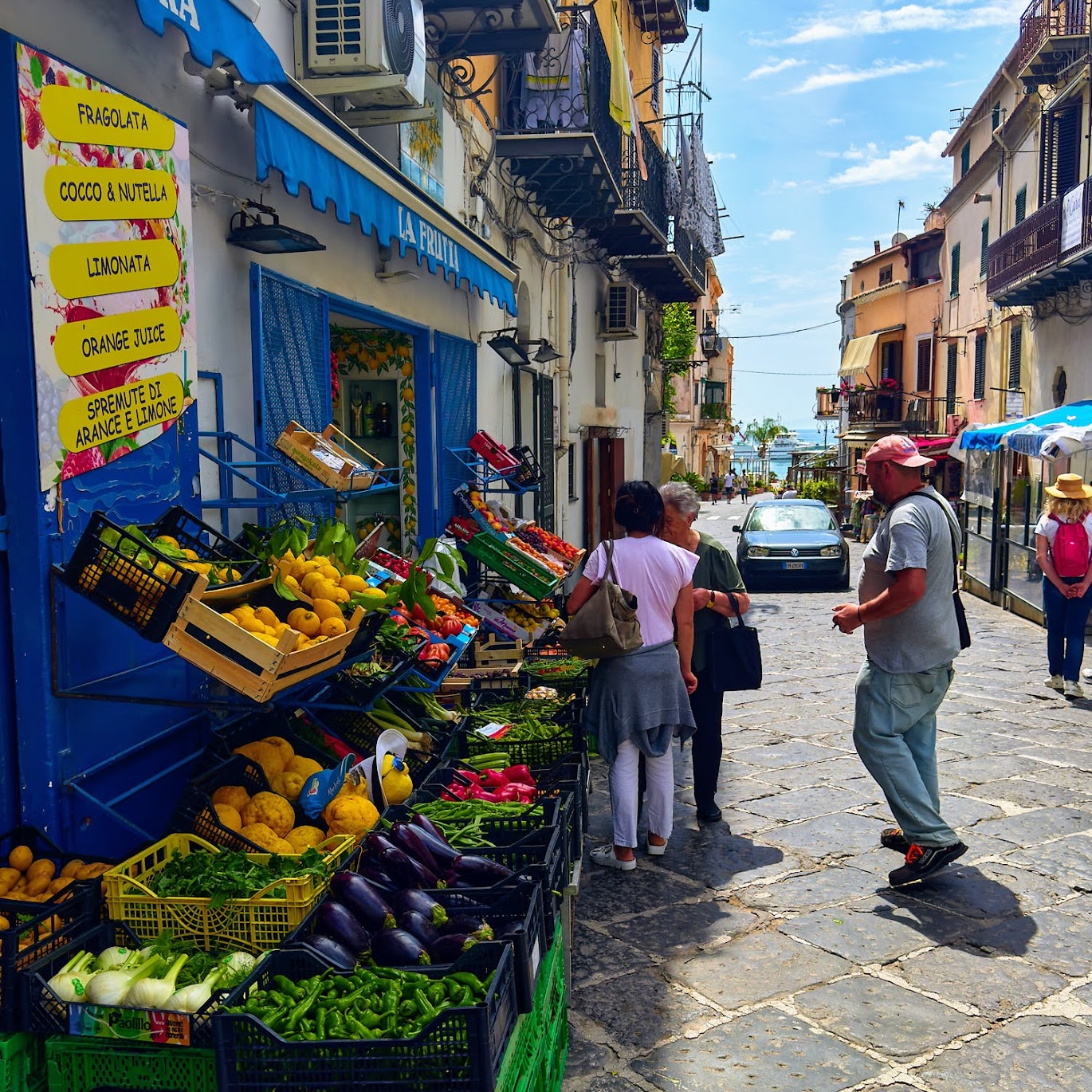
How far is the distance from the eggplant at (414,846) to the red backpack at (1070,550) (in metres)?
7.03

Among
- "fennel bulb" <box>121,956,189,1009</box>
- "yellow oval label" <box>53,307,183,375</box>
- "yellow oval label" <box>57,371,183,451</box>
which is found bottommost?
"fennel bulb" <box>121,956,189,1009</box>

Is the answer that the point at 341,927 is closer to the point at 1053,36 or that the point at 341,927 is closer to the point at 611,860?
the point at 611,860

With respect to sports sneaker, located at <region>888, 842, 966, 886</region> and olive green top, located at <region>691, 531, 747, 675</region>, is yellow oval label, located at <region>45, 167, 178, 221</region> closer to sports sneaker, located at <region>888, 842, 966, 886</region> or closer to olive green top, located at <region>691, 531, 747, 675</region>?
olive green top, located at <region>691, 531, 747, 675</region>

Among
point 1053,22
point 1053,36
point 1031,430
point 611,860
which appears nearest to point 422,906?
point 611,860

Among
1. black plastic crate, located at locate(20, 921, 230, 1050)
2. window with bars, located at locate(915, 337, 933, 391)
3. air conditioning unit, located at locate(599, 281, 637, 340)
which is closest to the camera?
black plastic crate, located at locate(20, 921, 230, 1050)

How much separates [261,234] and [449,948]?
339 cm

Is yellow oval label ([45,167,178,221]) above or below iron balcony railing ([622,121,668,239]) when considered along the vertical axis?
below

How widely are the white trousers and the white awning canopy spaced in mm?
40342

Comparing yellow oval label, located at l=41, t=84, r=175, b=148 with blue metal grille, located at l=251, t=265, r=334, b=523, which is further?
blue metal grille, located at l=251, t=265, r=334, b=523

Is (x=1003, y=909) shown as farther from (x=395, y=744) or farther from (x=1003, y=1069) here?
(x=395, y=744)

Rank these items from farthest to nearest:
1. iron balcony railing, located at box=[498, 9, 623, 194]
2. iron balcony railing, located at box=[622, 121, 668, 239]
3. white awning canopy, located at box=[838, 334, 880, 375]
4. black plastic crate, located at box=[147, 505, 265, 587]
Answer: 1. white awning canopy, located at box=[838, 334, 880, 375]
2. iron balcony railing, located at box=[622, 121, 668, 239]
3. iron balcony railing, located at box=[498, 9, 623, 194]
4. black plastic crate, located at box=[147, 505, 265, 587]

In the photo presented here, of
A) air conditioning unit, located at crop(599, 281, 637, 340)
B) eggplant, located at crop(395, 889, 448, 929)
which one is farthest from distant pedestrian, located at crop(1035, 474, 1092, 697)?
air conditioning unit, located at crop(599, 281, 637, 340)

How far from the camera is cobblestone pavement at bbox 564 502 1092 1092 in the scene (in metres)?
3.48

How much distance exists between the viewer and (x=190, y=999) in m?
2.67
